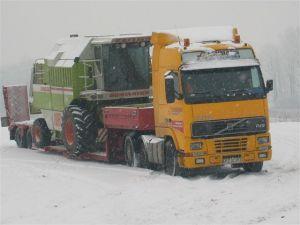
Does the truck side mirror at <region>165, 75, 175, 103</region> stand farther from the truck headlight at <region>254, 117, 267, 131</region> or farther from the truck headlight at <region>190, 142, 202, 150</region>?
the truck headlight at <region>254, 117, 267, 131</region>

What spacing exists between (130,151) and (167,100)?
3.77 metres

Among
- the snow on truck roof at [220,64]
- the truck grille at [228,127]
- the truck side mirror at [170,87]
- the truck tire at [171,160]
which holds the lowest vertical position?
the truck tire at [171,160]

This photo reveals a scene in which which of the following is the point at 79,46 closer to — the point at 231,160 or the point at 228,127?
the point at 228,127

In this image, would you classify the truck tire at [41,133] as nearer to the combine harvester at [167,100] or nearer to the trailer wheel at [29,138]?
the trailer wheel at [29,138]

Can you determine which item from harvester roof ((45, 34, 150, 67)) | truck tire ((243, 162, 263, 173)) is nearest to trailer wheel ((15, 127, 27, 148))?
harvester roof ((45, 34, 150, 67))

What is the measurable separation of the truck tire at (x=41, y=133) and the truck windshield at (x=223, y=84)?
10945mm

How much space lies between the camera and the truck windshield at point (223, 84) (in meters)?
16.8

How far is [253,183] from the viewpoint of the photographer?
15305 millimetres

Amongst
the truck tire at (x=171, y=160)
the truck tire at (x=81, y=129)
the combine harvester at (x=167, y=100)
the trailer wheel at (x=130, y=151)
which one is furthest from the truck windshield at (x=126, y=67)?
the truck tire at (x=171, y=160)

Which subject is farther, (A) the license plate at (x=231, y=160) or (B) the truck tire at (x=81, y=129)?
(B) the truck tire at (x=81, y=129)

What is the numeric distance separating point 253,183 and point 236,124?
2.02 m

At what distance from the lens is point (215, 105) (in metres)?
16.8

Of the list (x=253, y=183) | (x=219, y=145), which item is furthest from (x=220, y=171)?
(x=253, y=183)

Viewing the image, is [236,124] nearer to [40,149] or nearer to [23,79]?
[40,149]
